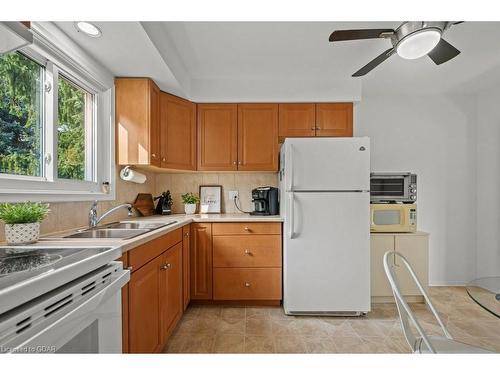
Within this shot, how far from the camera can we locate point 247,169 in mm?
2811

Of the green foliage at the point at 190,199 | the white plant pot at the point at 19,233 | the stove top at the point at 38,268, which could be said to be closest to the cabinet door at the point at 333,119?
the green foliage at the point at 190,199

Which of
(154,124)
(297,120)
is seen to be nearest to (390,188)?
(297,120)

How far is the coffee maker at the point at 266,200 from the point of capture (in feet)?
9.06

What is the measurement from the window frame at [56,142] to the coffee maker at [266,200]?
4.53ft

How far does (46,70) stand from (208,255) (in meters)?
1.85

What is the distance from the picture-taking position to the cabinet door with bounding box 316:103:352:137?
278 centimetres

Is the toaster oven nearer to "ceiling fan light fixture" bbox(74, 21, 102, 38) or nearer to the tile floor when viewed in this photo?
the tile floor

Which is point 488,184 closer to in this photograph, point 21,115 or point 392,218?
point 392,218

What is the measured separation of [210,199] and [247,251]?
89 centimetres

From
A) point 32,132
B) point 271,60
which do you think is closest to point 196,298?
point 32,132

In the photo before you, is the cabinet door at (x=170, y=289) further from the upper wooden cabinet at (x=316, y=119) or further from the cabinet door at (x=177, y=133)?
the upper wooden cabinet at (x=316, y=119)

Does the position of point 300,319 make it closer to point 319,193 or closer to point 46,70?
point 319,193

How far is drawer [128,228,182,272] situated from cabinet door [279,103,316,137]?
1582 mm

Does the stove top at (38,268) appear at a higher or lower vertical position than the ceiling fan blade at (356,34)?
lower
